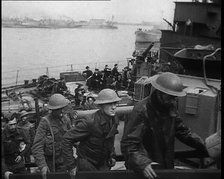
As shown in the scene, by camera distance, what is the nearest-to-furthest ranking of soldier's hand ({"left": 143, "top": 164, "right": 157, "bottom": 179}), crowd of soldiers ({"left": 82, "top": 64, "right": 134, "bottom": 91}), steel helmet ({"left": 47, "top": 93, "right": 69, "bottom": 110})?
soldier's hand ({"left": 143, "top": 164, "right": 157, "bottom": 179})
steel helmet ({"left": 47, "top": 93, "right": 69, "bottom": 110})
crowd of soldiers ({"left": 82, "top": 64, "right": 134, "bottom": 91})

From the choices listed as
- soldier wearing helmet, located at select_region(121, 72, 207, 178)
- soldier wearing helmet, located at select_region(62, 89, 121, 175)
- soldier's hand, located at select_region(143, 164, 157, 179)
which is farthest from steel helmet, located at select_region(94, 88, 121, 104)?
soldier's hand, located at select_region(143, 164, 157, 179)

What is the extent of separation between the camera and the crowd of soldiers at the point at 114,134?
2.98 metres

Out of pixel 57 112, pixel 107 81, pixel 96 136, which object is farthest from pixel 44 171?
pixel 107 81

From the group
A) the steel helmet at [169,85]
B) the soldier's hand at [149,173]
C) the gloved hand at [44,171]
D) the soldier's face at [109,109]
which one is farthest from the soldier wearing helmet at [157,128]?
the gloved hand at [44,171]

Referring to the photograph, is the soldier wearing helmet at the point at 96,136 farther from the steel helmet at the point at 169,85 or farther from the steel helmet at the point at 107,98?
the steel helmet at the point at 169,85

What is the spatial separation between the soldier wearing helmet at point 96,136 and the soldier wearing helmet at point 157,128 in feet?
1.40

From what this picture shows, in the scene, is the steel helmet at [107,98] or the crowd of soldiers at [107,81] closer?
the steel helmet at [107,98]

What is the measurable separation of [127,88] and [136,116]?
14380 mm

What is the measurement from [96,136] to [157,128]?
2.23ft

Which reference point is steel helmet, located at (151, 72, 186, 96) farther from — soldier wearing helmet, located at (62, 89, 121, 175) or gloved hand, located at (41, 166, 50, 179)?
gloved hand, located at (41, 166, 50, 179)

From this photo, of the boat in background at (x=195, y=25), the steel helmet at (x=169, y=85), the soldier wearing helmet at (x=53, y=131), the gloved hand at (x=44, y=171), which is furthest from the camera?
the boat in background at (x=195, y=25)

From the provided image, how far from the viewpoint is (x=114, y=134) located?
3.52 metres

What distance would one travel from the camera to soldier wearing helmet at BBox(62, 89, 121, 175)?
348 centimetres

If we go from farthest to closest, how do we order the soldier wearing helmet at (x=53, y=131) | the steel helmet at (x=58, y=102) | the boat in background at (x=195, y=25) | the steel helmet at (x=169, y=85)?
1. the boat in background at (x=195, y=25)
2. the steel helmet at (x=58, y=102)
3. the soldier wearing helmet at (x=53, y=131)
4. the steel helmet at (x=169, y=85)
